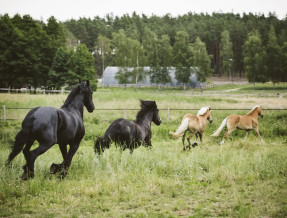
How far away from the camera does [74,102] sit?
615cm

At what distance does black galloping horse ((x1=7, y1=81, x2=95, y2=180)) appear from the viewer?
195 inches

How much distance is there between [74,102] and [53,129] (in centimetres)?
114

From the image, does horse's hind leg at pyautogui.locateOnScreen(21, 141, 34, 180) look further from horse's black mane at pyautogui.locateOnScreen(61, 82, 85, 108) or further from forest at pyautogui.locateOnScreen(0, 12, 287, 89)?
forest at pyautogui.locateOnScreen(0, 12, 287, 89)

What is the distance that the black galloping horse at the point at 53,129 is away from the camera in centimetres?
496

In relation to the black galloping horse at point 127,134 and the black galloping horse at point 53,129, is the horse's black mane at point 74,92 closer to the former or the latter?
the black galloping horse at point 53,129

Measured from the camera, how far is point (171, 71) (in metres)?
49.0

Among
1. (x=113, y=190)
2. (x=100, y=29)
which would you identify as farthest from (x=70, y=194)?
(x=100, y=29)

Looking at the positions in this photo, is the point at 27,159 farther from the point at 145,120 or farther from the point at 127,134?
the point at 145,120

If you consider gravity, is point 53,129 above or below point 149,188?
above

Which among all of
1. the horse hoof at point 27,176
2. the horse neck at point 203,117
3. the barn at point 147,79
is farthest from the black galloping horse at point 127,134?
the barn at point 147,79

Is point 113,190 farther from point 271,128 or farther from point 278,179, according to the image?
point 271,128

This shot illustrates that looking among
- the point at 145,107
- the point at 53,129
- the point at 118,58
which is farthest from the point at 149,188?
the point at 118,58

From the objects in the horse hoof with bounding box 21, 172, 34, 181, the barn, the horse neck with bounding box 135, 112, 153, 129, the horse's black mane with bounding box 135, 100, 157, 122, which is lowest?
the horse hoof with bounding box 21, 172, 34, 181

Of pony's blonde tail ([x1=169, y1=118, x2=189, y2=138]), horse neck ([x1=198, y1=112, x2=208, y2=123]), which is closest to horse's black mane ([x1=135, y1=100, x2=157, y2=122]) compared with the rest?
pony's blonde tail ([x1=169, y1=118, x2=189, y2=138])
